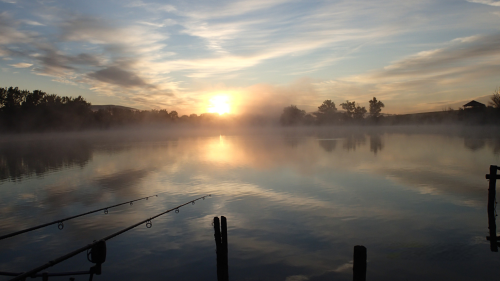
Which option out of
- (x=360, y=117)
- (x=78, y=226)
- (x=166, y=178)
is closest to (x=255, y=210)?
(x=78, y=226)

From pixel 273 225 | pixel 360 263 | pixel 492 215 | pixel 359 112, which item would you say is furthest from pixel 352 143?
pixel 359 112

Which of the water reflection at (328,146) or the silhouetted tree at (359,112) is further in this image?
the silhouetted tree at (359,112)

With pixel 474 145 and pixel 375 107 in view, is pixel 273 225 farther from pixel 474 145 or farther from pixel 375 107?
pixel 375 107

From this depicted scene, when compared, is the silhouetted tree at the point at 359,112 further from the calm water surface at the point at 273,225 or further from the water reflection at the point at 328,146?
the calm water surface at the point at 273,225

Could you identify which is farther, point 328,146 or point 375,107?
point 375,107

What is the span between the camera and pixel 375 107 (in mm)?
183625

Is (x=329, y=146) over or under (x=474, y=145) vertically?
under

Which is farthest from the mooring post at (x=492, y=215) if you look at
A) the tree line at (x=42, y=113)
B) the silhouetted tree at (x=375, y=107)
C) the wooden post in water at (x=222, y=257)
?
the silhouetted tree at (x=375, y=107)

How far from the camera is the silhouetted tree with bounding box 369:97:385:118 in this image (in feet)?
600

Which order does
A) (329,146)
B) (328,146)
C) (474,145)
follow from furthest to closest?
1. (328,146)
2. (329,146)
3. (474,145)

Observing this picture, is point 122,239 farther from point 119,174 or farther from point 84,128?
point 84,128

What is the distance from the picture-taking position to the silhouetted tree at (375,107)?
7195 inches

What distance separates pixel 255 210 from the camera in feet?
51.2

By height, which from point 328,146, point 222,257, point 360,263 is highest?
point 360,263
